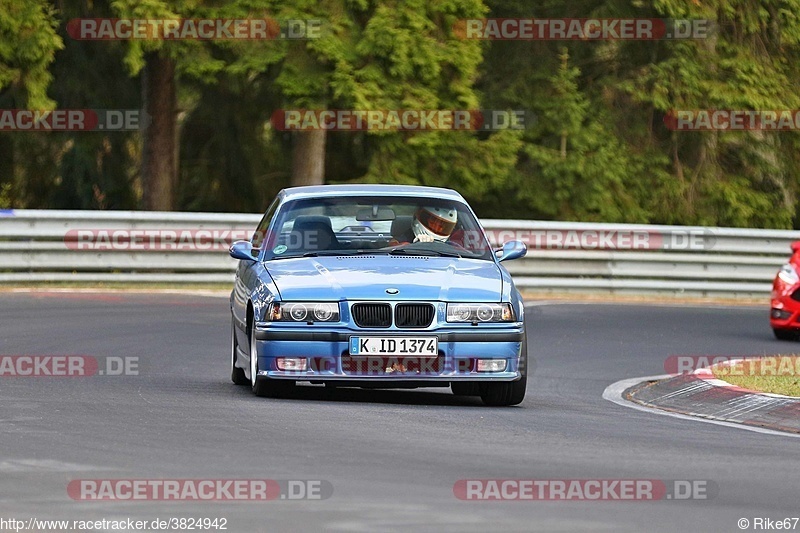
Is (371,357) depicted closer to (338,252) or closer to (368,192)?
(338,252)

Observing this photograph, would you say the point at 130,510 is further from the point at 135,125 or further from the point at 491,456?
the point at 135,125

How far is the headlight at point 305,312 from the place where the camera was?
10.9 meters

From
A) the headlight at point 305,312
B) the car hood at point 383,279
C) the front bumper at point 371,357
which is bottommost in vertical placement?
the front bumper at point 371,357

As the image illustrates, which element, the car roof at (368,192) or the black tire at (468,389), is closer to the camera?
the black tire at (468,389)

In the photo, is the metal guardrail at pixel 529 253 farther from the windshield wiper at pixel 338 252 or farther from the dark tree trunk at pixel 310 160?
the windshield wiper at pixel 338 252

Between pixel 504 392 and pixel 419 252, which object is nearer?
pixel 504 392

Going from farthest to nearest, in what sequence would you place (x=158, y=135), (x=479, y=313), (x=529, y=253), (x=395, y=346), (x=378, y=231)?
(x=158, y=135), (x=529, y=253), (x=378, y=231), (x=479, y=313), (x=395, y=346)

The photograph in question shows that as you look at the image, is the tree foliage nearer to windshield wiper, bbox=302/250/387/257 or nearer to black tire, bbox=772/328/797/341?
black tire, bbox=772/328/797/341

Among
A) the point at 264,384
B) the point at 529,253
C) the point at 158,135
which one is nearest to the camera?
the point at 264,384

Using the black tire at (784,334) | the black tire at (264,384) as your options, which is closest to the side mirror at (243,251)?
the black tire at (264,384)

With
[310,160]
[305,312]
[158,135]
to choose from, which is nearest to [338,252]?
[305,312]

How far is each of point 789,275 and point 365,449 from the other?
10.7 meters

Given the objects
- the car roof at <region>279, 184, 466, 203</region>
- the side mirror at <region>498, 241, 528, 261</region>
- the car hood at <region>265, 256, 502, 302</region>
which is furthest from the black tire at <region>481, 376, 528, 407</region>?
the car roof at <region>279, 184, 466, 203</region>

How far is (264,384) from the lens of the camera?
445 inches
